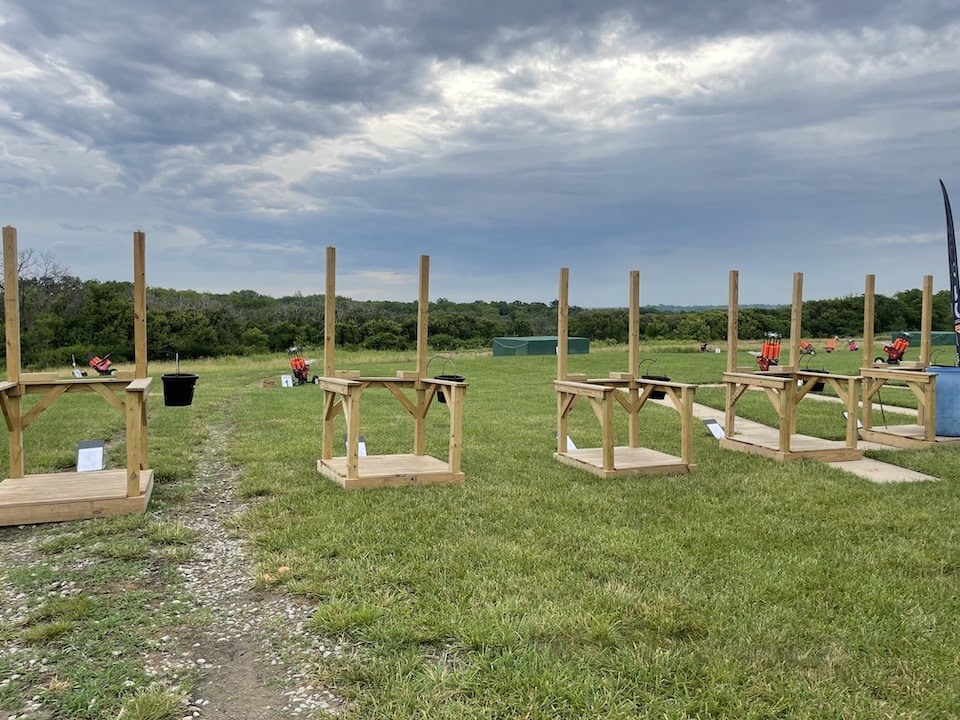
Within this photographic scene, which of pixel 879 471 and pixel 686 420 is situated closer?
pixel 686 420

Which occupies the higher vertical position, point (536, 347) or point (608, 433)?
point (536, 347)

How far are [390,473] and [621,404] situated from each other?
8.87ft

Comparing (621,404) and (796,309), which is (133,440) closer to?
(621,404)

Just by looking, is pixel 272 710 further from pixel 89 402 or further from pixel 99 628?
pixel 89 402

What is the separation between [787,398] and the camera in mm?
7785

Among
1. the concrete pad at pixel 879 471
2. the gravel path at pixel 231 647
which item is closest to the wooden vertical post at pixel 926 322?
the concrete pad at pixel 879 471

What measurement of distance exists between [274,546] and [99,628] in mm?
1378

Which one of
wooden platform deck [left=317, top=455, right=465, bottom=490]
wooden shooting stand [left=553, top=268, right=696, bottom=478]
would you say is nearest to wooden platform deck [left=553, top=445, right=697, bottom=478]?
wooden shooting stand [left=553, top=268, right=696, bottom=478]

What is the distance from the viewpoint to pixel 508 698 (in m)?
2.74

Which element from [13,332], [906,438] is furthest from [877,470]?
[13,332]

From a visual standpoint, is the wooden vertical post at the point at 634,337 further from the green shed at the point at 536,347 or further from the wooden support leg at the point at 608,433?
the green shed at the point at 536,347

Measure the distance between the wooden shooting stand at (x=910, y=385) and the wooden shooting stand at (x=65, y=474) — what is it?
907 cm

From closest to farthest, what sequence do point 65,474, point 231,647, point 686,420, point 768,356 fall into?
point 231,647 < point 65,474 < point 686,420 < point 768,356

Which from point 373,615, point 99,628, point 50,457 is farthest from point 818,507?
point 50,457
